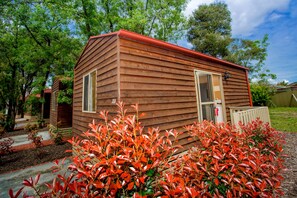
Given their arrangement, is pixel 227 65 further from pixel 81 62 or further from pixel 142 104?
pixel 81 62

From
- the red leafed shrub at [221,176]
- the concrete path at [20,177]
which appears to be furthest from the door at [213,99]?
the concrete path at [20,177]

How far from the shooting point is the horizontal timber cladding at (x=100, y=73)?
320 centimetres

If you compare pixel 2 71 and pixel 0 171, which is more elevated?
pixel 2 71

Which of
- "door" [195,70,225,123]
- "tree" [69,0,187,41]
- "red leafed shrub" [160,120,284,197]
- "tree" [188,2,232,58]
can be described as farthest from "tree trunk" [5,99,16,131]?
"tree" [188,2,232,58]

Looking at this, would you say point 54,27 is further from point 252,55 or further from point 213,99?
point 252,55

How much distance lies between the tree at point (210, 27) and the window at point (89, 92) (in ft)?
58.4

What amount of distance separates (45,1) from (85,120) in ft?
28.7

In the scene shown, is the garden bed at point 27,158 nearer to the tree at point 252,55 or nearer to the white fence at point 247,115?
the white fence at point 247,115

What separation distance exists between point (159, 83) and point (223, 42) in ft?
58.4

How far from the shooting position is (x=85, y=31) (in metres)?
10.2

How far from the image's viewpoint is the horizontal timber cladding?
3.20 metres

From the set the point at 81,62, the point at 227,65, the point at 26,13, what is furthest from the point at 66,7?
the point at 227,65

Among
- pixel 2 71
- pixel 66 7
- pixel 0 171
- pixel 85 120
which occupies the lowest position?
pixel 0 171

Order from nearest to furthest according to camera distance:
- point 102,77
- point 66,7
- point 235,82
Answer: point 102,77 → point 235,82 → point 66,7
